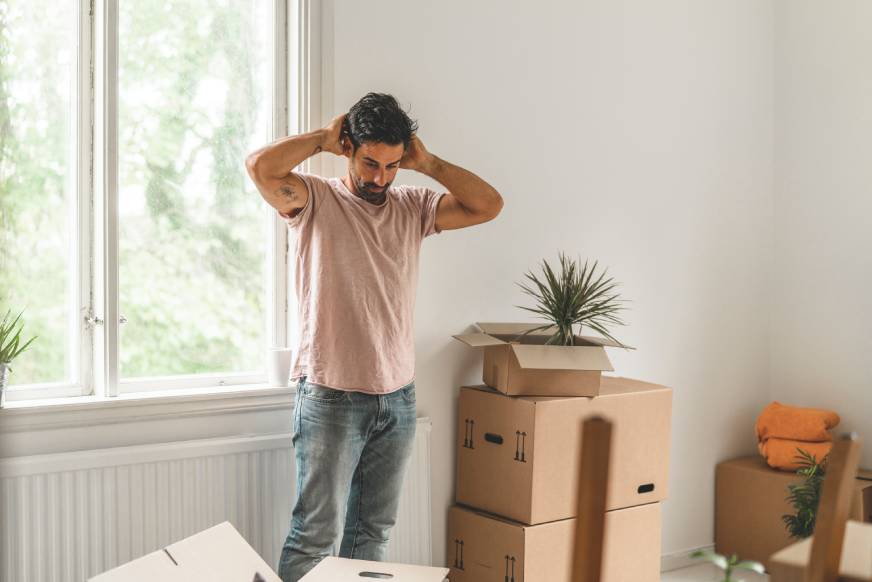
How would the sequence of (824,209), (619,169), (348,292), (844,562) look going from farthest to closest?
1. (824,209)
2. (619,169)
3. (348,292)
4. (844,562)

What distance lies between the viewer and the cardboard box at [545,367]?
8.77 ft

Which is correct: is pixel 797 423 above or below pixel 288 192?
below

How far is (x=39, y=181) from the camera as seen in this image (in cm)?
235

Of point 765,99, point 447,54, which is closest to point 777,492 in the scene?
point 765,99

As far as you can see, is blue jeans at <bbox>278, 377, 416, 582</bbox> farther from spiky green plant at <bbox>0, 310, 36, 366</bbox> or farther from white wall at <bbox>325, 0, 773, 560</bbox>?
spiky green plant at <bbox>0, 310, 36, 366</bbox>

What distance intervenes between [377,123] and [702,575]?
100 inches

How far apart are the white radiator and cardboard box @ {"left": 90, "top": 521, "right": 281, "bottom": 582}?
67 centimetres

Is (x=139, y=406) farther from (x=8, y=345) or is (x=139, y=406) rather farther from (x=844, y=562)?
(x=844, y=562)

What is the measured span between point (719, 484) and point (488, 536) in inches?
62.0

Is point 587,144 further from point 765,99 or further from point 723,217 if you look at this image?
Answer: point 765,99

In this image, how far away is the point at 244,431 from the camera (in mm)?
2576

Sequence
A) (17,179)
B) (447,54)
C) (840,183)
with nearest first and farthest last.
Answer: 1. (17,179)
2. (447,54)
3. (840,183)

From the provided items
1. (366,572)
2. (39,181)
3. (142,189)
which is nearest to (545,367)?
(366,572)

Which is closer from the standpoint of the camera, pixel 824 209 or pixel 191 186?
pixel 191 186
